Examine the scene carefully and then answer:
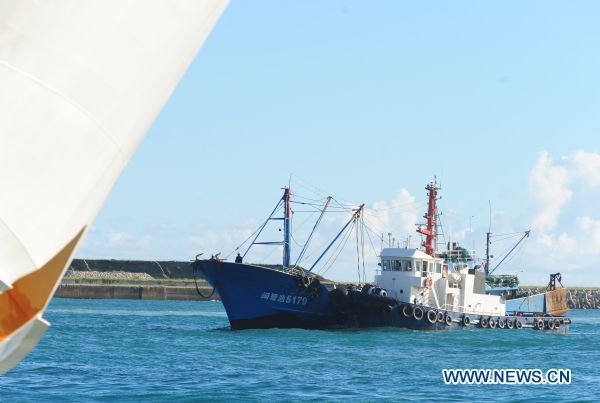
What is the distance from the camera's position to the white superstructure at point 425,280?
4391 centimetres

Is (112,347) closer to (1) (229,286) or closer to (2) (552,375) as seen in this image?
(1) (229,286)

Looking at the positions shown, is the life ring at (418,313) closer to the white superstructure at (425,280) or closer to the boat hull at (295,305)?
the boat hull at (295,305)

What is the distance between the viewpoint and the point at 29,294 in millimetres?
4258

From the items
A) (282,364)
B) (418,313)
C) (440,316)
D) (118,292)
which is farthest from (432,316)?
(118,292)

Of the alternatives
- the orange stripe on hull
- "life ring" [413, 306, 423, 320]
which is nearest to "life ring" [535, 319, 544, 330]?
"life ring" [413, 306, 423, 320]

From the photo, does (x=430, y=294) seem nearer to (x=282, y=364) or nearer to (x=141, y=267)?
(x=282, y=364)

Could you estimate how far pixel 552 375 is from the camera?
27281mm

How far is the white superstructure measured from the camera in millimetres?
43906

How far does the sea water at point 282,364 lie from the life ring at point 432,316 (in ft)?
2.06

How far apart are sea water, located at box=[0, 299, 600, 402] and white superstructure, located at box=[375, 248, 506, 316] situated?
6.49ft

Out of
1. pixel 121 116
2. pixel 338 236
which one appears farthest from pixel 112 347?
pixel 121 116

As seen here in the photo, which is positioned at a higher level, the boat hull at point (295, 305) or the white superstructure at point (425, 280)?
the white superstructure at point (425, 280)

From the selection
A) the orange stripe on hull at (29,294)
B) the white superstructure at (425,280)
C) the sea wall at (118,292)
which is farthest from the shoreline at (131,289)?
the orange stripe on hull at (29,294)

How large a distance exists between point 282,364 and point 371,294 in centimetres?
1467
